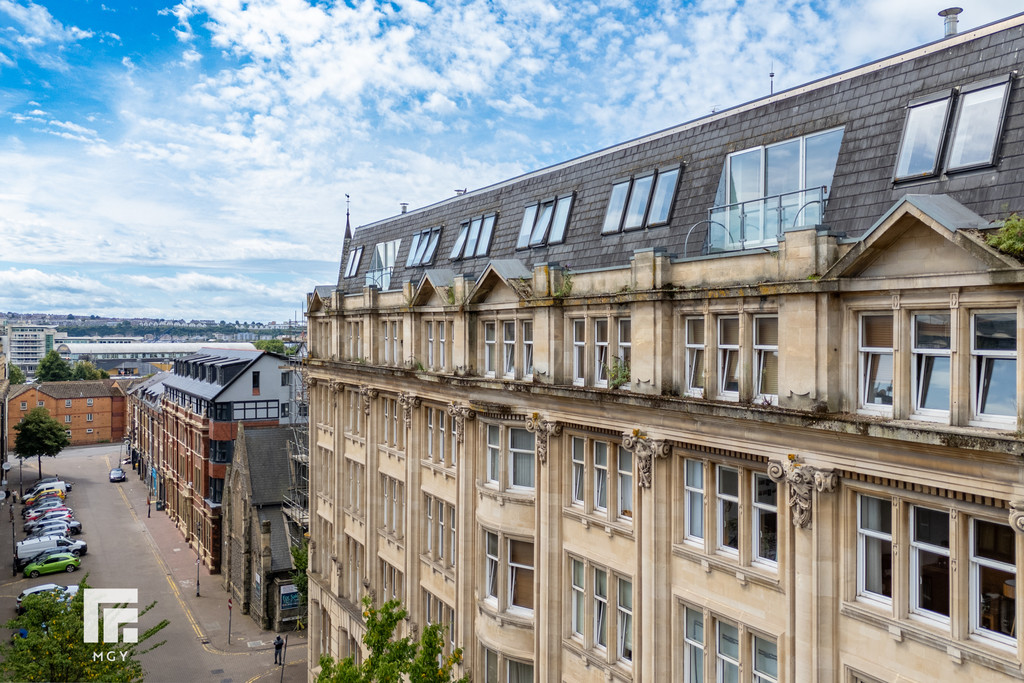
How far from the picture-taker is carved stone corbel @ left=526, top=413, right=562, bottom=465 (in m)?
21.1

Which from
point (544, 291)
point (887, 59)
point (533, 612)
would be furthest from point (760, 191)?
point (533, 612)

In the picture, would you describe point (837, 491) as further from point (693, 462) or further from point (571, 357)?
point (571, 357)

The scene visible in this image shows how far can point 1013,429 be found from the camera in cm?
1120

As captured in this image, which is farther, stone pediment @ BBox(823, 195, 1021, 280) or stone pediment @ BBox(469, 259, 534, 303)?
stone pediment @ BBox(469, 259, 534, 303)

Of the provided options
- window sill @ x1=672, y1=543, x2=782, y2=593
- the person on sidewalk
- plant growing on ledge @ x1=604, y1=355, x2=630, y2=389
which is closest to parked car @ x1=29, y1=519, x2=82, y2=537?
the person on sidewalk

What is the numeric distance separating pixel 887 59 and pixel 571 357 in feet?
34.8

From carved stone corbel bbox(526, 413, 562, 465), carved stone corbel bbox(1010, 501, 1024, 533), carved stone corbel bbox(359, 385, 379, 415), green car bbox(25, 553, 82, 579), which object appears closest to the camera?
carved stone corbel bbox(1010, 501, 1024, 533)

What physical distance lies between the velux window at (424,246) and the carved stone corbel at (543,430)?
43.5 ft

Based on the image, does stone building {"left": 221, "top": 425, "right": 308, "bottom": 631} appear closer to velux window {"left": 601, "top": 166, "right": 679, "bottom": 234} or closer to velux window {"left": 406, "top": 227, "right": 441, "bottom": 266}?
velux window {"left": 406, "top": 227, "right": 441, "bottom": 266}

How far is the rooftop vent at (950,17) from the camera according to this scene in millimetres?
16594

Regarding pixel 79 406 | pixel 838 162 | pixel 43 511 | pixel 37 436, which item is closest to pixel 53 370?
pixel 79 406

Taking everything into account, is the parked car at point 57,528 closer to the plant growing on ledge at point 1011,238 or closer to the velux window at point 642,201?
the velux window at point 642,201

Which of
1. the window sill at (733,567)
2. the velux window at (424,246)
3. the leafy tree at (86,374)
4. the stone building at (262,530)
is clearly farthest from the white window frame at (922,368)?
the leafy tree at (86,374)

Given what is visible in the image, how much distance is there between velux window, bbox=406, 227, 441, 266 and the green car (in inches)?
1912
